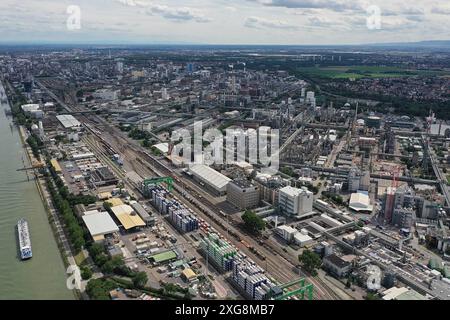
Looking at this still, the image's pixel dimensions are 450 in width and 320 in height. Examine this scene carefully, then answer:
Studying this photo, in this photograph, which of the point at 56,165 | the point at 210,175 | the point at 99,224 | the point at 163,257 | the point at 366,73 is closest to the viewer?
the point at 163,257

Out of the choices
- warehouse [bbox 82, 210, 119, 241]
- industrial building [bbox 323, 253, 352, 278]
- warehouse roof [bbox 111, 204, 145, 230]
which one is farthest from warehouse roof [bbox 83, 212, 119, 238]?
industrial building [bbox 323, 253, 352, 278]

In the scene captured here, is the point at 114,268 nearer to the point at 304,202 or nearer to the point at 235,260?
the point at 235,260

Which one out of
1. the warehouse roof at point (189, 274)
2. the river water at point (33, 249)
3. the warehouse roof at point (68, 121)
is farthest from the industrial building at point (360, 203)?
the warehouse roof at point (68, 121)

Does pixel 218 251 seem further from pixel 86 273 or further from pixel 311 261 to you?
pixel 86 273

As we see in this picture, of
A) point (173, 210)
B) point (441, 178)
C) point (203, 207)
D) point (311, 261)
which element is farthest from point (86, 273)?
point (441, 178)

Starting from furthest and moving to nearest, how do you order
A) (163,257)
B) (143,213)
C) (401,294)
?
(143,213), (163,257), (401,294)

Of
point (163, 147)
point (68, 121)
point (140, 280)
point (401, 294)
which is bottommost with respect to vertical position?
point (401, 294)

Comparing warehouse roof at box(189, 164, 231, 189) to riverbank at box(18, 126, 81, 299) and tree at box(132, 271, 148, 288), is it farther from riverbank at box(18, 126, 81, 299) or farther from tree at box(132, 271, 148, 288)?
tree at box(132, 271, 148, 288)
